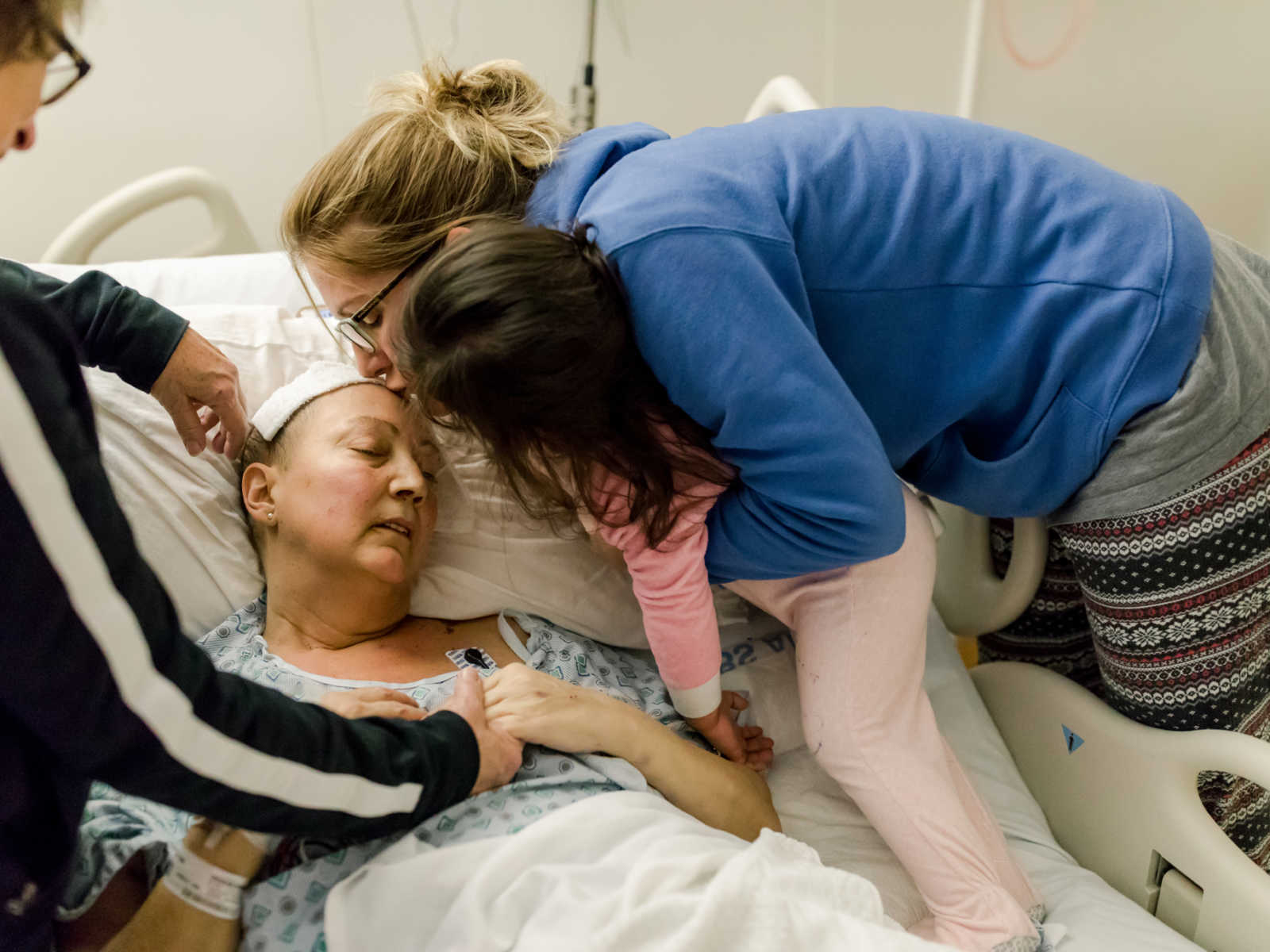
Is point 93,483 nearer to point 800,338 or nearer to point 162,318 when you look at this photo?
point 800,338

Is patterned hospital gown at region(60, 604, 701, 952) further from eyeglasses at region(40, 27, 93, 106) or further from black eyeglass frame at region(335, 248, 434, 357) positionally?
eyeglasses at region(40, 27, 93, 106)

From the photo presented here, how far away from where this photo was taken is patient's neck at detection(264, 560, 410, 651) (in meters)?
1.58

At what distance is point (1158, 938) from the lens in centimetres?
141

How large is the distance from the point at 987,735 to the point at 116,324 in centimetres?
166

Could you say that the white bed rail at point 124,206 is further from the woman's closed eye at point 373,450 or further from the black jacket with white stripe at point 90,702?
the black jacket with white stripe at point 90,702

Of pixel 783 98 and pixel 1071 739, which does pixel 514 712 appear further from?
pixel 783 98

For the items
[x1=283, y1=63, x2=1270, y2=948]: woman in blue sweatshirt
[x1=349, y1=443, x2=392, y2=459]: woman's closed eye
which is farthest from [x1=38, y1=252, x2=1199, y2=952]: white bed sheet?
[x1=349, y1=443, x2=392, y2=459]: woman's closed eye

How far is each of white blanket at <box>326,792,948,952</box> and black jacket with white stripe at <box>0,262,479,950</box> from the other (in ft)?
0.36

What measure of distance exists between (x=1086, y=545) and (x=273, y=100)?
2328mm

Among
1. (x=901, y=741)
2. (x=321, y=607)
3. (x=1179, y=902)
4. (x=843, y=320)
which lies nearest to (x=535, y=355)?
(x=843, y=320)

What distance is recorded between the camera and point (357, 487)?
1546 millimetres

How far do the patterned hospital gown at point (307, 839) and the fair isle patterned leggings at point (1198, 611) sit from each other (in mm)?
681

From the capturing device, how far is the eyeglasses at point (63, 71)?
0.71 m

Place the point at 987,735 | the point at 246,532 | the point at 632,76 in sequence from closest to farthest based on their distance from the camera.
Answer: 1. the point at 246,532
2. the point at 987,735
3. the point at 632,76
